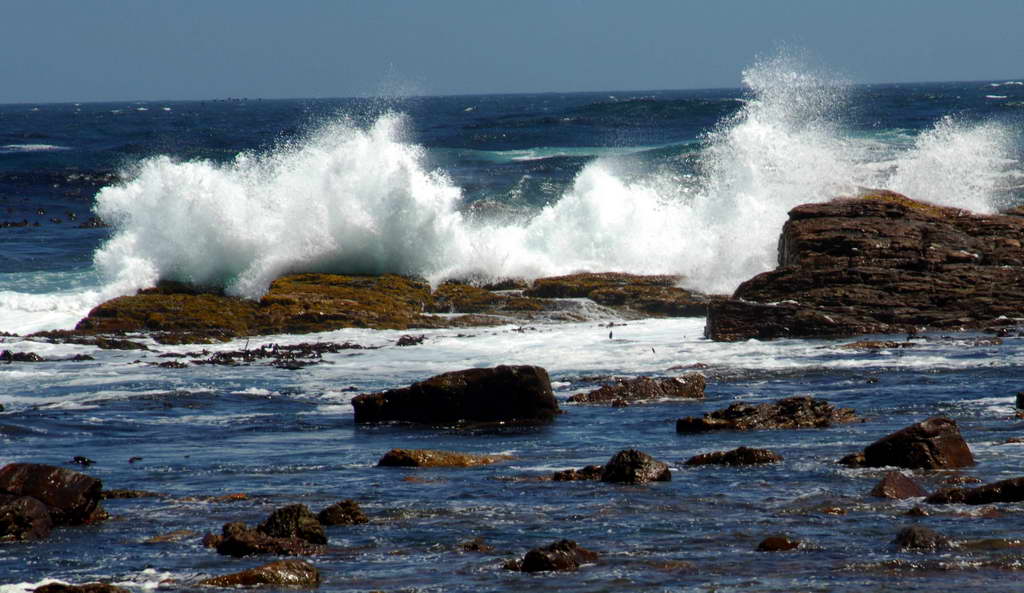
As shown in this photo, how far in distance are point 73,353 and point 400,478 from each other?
1121 centimetres

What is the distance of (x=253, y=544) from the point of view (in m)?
8.68

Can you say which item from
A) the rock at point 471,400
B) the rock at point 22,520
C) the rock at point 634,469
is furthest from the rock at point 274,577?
the rock at point 471,400

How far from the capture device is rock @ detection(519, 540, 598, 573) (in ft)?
26.7

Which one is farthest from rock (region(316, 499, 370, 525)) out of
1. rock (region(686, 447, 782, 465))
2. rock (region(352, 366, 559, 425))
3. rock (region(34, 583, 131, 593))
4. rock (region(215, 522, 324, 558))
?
rock (region(352, 366, 559, 425))

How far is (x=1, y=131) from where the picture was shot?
99.1 metres

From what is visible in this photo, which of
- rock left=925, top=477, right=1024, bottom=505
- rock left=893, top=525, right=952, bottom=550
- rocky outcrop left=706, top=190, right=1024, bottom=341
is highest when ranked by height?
rocky outcrop left=706, top=190, right=1024, bottom=341

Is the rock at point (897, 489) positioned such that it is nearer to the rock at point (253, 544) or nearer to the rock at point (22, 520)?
the rock at point (253, 544)

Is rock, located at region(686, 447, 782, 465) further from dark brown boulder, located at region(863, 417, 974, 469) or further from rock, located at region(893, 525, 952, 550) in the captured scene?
rock, located at region(893, 525, 952, 550)

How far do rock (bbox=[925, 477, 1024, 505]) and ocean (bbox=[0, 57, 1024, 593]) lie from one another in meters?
0.17

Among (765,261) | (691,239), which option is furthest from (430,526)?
(691,239)

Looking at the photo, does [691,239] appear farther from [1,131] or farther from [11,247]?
[1,131]

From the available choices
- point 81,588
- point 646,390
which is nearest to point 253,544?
point 81,588

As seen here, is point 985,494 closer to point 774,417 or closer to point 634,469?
point 634,469

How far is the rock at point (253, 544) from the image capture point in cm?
866
